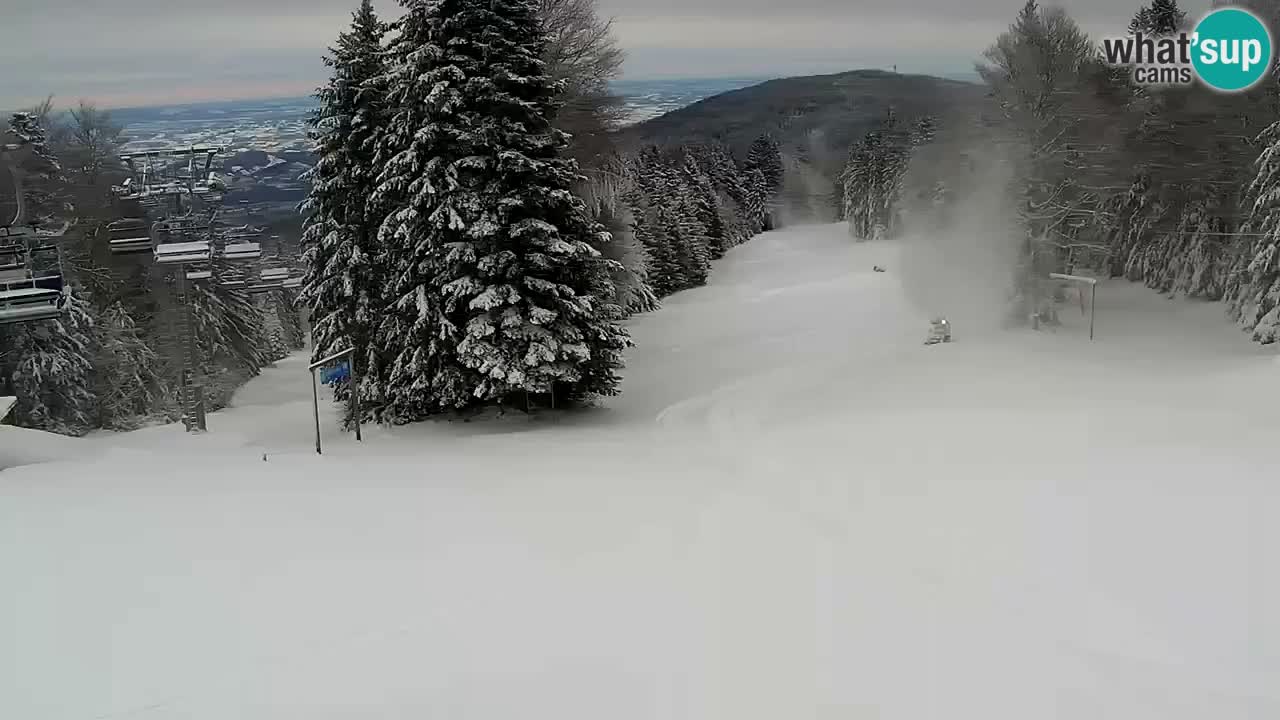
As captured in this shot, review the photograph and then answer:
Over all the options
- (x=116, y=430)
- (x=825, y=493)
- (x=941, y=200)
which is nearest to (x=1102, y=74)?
(x=941, y=200)

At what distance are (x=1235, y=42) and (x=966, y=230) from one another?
301 inches

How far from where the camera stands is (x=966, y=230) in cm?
2728

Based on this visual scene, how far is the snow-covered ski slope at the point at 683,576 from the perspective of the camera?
184 inches

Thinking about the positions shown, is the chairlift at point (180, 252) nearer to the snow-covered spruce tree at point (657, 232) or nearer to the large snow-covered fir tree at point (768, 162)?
the snow-covered spruce tree at point (657, 232)

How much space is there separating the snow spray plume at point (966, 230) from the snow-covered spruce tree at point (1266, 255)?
5348 mm

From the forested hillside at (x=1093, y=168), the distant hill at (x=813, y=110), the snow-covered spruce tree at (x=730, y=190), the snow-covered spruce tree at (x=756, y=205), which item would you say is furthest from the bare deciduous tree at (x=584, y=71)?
the snow-covered spruce tree at (x=756, y=205)

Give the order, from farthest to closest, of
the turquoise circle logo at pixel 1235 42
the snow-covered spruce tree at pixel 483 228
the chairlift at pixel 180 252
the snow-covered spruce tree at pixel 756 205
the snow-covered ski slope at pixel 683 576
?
the snow-covered spruce tree at pixel 756 205 < the turquoise circle logo at pixel 1235 42 < the chairlift at pixel 180 252 < the snow-covered spruce tree at pixel 483 228 < the snow-covered ski slope at pixel 683 576

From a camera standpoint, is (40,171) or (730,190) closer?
(40,171)

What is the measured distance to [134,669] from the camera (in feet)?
16.0

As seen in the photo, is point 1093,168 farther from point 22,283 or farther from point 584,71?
point 22,283

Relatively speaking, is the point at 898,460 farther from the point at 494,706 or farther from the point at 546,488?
the point at 494,706

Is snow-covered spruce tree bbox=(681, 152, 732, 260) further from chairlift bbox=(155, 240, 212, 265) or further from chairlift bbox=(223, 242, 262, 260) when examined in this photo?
chairlift bbox=(155, 240, 212, 265)

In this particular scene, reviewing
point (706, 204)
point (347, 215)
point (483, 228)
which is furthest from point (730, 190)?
point (483, 228)

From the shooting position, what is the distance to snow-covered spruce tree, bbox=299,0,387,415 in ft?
58.3
